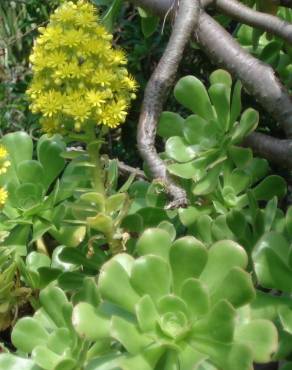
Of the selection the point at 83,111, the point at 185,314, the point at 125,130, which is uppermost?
the point at 83,111

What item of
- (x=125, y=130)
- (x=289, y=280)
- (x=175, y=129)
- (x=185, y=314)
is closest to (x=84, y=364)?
(x=185, y=314)

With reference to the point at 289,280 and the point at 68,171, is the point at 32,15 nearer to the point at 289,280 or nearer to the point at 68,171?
the point at 68,171

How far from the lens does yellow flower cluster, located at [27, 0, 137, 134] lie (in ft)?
2.79

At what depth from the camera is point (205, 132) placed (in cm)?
99

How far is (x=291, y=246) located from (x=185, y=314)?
0.13 meters

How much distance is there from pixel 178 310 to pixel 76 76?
0.29 metres

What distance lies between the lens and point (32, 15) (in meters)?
2.04

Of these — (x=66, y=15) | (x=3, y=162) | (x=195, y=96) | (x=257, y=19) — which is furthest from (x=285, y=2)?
(x=3, y=162)

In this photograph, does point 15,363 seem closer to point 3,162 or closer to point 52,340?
point 52,340

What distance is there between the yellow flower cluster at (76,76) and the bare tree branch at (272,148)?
224mm

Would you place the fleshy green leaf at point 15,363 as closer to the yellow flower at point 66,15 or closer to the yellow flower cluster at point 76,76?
the yellow flower cluster at point 76,76

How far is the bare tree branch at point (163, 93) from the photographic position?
0.94 m

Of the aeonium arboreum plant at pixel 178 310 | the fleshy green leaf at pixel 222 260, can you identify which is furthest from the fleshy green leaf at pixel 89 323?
the fleshy green leaf at pixel 222 260

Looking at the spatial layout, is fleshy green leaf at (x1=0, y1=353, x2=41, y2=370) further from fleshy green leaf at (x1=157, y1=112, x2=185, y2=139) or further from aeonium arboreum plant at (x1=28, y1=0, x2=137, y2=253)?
fleshy green leaf at (x1=157, y1=112, x2=185, y2=139)
